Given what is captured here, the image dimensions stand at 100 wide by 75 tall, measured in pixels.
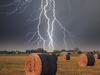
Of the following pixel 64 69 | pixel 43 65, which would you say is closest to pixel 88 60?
pixel 64 69

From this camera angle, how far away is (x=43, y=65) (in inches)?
570

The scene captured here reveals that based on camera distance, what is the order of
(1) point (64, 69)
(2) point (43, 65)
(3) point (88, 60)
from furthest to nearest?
(3) point (88, 60)
(1) point (64, 69)
(2) point (43, 65)

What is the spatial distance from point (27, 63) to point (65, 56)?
842 inches

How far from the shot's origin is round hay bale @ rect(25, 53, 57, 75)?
14181 millimetres

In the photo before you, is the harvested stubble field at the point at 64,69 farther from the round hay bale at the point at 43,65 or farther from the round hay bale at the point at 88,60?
the round hay bale at the point at 43,65

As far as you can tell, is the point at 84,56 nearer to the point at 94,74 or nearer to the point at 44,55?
the point at 94,74

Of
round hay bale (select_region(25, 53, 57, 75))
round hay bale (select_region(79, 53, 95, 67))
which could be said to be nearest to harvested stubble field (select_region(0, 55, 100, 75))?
round hay bale (select_region(79, 53, 95, 67))

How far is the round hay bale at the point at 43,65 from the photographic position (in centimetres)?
1418

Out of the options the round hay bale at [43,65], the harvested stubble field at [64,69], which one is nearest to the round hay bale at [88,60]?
the harvested stubble field at [64,69]

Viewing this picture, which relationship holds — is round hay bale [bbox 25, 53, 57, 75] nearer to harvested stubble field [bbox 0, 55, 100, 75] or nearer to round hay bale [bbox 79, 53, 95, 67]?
harvested stubble field [bbox 0, 55, 100, 75]

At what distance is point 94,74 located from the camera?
16578 millimetres

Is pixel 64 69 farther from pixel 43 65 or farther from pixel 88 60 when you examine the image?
pixel 43 65

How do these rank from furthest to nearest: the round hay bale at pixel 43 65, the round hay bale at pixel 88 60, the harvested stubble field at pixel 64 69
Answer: the round hay bale at pixel 88 60, the harvested stubble field at pixel 64 69, the round hay bale at pixel 43 65

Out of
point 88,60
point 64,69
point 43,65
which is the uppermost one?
point 88,60
